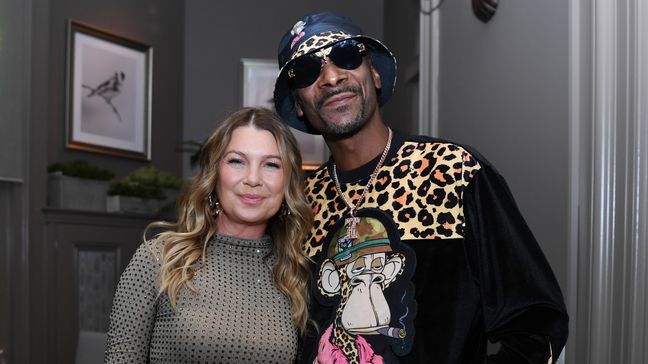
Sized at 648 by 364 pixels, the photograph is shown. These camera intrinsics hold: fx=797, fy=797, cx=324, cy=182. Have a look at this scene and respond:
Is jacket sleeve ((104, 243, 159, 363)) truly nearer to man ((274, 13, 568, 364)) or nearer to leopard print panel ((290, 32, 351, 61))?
man ((274, 13, 568, 364))

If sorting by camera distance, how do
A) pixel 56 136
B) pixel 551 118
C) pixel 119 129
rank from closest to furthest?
pixel 551 118 → pixel 56 136 → pixel 119 129

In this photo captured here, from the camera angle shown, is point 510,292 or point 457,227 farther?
point 457,227

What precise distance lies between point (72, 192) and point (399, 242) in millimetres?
2986

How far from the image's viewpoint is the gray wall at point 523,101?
8.00ft

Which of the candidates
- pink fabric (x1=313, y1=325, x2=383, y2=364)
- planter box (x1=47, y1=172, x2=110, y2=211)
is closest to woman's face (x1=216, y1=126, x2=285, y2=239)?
pink fabric (x1=313, y1=325, x2=383, y2=364)

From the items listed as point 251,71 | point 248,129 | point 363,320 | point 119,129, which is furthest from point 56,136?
point 363,320

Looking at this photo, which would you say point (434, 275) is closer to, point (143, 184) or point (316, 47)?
point (316, 47)

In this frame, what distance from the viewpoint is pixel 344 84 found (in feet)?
6.77

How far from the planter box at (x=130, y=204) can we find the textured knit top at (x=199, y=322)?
9.47 feet

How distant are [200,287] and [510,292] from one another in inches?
29.4

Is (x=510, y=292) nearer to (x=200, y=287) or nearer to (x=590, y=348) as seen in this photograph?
(x=590, y=348)

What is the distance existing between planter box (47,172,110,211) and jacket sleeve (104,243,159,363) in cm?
264

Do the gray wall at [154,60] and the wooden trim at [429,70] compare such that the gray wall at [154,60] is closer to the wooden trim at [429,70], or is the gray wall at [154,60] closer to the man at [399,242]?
the wooden trim at [429,70]

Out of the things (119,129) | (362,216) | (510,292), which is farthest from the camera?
(119,129)
